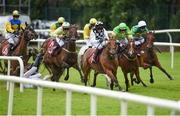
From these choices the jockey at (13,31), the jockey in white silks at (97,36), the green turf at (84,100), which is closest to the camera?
the green turf at (84,100)

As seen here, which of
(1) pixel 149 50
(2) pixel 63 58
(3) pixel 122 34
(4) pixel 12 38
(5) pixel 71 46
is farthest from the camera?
(4) pixel 12 38

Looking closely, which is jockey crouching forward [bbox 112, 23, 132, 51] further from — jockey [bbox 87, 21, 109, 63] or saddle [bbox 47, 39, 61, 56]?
saddle [bbox 47, 39, 61, 56]

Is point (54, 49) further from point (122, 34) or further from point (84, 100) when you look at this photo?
point (84, 100)

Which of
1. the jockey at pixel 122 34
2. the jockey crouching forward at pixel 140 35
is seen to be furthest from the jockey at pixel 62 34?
the jockey crouching forward at pixel 140 35

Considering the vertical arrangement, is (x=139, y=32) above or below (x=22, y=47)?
above

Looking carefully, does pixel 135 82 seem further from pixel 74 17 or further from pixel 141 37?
pixel 74 17

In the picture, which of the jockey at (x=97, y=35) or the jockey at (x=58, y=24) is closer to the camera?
the jockey at (x=97, y=35)

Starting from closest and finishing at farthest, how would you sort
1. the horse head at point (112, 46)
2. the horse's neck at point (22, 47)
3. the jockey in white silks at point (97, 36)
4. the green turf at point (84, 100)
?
the green turf at point (84, 100)
the horse head at point (112, 46)
the jockey in white silks at point (97, 36)
the horse's neck at point (22, 47)

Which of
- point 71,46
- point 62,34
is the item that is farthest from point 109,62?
point 62,34

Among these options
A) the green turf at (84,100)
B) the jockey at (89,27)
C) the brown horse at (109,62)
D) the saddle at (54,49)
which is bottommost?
the green turf at (84,100)

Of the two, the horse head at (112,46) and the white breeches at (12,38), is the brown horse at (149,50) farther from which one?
the white breeches at (12,38)

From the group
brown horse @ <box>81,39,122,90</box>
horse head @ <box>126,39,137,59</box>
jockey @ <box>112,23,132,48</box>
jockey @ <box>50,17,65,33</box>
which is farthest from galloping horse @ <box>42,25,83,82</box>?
jockey @ <box>50,17,65,33</box>

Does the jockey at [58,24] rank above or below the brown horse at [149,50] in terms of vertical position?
above

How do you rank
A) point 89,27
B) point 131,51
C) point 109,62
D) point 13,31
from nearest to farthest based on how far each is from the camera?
1. point 109,62
2. point 131,51
3. point 89,27
4. point 13,31
